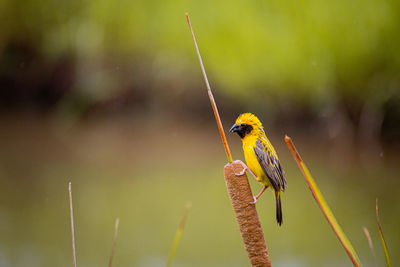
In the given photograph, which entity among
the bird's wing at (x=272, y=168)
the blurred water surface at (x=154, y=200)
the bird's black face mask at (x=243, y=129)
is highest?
the bird's black face mask at (x=243, y=129)

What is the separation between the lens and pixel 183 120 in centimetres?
861

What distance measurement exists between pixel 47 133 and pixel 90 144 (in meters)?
0.87

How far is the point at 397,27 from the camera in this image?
24.4ft

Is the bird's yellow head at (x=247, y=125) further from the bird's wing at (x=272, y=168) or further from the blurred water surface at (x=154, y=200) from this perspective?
the blurred water surface at (x=154, y=200)

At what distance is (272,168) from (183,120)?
20.6ft

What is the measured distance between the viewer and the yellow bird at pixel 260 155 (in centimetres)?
236

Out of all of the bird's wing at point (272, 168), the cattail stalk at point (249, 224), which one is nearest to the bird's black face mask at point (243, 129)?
the bird's wing at point (272, 168)

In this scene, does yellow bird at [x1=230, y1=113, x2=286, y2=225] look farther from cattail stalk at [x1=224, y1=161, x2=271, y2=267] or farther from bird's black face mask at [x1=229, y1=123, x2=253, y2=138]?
cattail stalk at [x1=224, y1=161, x2=271, y2=267]

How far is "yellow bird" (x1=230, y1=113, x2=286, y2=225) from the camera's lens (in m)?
2.36

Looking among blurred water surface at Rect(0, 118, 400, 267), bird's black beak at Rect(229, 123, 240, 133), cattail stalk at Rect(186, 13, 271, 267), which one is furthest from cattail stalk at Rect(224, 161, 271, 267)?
blurred water surface at Rect(0, 118, 400, 267)

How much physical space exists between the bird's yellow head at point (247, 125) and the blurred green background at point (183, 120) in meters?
2.43

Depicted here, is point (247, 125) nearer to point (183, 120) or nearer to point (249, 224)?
point (249, 224)

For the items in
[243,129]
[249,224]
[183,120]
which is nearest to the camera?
[249,224]

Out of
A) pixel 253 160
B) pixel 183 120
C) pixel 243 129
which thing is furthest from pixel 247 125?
pixel 183 120
